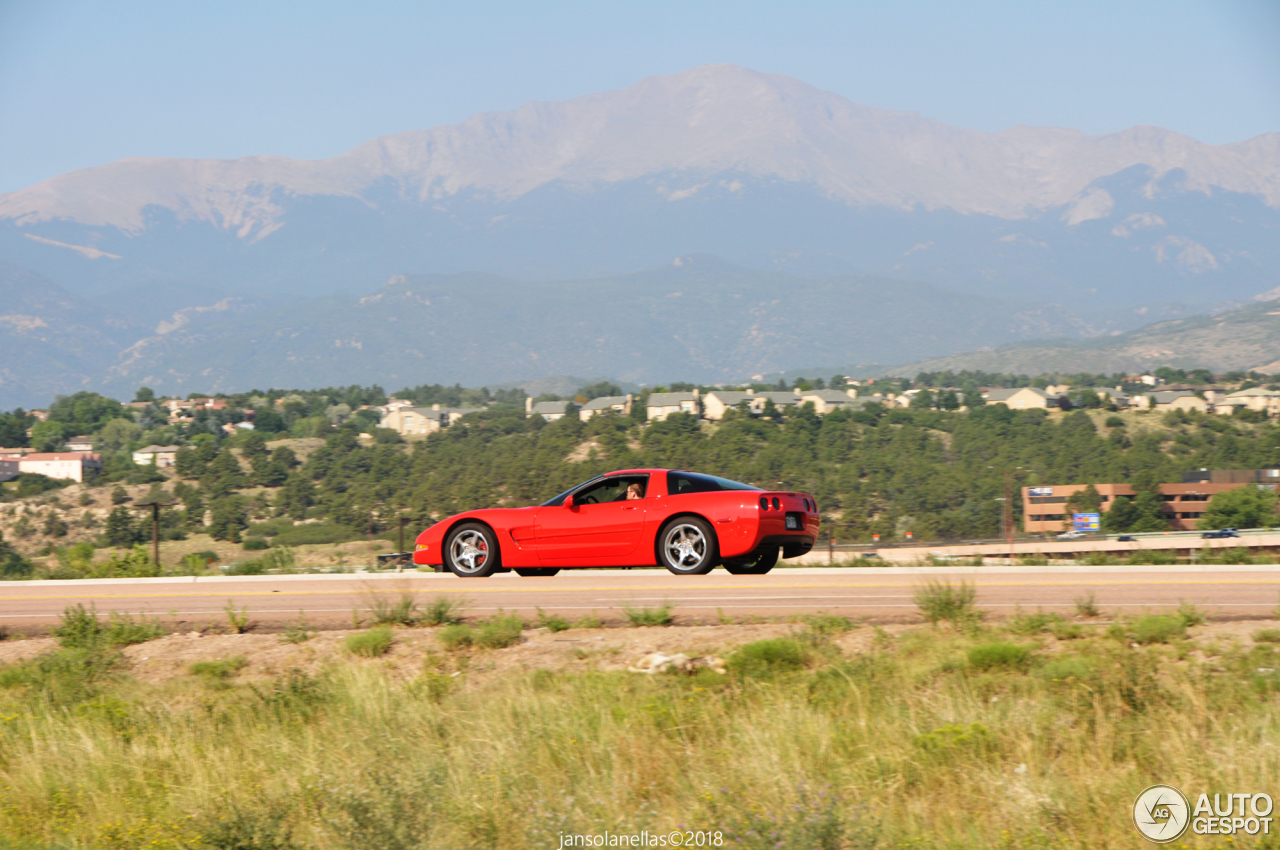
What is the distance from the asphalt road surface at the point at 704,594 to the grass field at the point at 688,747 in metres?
1.66

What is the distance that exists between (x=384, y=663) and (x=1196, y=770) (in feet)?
22.3

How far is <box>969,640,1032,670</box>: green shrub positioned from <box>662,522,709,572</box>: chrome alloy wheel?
4.88 m

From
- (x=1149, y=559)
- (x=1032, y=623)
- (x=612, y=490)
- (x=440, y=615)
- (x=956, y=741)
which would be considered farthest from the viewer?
(x=1149, y=559)

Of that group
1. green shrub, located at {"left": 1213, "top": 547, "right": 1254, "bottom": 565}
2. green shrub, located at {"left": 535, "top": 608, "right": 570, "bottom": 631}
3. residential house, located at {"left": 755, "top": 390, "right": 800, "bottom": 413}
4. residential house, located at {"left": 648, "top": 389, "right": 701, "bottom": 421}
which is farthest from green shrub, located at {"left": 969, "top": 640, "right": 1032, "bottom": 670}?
residential house, located at {"left": 755, "top": 390, "right": 800, "bottom": 413}

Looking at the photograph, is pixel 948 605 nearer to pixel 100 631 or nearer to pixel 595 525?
pixel 595 525

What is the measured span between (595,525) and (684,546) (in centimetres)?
114

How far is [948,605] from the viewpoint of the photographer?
10.9 meters

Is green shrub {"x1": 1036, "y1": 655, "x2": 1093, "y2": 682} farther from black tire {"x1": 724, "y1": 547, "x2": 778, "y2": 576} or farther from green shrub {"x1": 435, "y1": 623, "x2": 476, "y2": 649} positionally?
black tire {"x1": 724, "y1": 547, "x2": 778, "y2": 576}

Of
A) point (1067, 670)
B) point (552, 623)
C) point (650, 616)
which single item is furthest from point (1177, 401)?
point (1067, 670)

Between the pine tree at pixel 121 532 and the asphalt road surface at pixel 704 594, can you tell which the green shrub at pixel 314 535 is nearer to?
the pine tree at pixel 121 532

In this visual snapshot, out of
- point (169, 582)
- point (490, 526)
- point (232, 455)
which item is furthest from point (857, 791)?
point (232, 455)

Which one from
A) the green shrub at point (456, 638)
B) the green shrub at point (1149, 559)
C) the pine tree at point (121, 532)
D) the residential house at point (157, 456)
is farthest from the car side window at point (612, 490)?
the residential house at point (157, 456)

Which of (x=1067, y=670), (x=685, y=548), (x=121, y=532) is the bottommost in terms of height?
(x=121, y=532)

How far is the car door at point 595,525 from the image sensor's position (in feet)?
44.8
